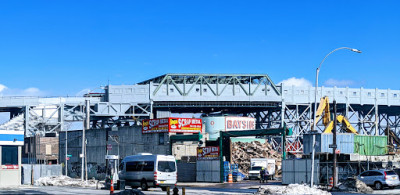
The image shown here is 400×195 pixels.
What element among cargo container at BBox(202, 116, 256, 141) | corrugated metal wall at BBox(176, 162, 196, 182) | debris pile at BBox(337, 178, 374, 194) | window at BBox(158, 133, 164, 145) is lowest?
corrugated metal wall at BBox(176, 162, 196, 182)

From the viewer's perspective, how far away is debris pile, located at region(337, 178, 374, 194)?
1564 inches

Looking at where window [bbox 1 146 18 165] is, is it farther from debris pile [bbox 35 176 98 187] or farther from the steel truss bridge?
the steel truss bridge

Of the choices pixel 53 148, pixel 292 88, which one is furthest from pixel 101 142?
pixel 292 88

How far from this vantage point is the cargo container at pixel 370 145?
60.9 metres

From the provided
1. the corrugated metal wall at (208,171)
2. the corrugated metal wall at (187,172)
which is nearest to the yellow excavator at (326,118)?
the corrugated metal wall at (208,171)

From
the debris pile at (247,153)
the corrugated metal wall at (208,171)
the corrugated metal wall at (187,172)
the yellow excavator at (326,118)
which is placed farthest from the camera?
the debris pile at (247,153)

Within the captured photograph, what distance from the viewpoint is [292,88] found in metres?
114

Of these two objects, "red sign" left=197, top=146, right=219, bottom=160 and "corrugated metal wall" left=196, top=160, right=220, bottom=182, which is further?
"red sign" left=197, top=146, right=219, bottom=160

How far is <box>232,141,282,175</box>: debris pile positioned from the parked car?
33489 mm

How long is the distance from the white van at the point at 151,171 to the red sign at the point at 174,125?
25.5m

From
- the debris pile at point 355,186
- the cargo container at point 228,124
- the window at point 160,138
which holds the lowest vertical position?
the debris pile at point 355,186

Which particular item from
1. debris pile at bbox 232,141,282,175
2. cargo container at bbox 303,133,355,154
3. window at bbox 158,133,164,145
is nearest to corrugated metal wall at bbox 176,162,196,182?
window at bbox 158,133,164,145

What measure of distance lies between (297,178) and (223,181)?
12305mm

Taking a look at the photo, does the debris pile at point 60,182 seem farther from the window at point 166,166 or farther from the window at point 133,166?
the window at point 166,166
